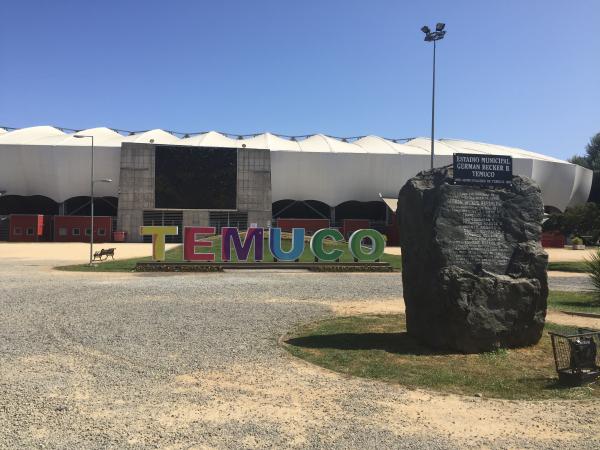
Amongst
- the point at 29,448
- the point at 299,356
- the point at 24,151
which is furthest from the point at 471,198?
the point at 24,151

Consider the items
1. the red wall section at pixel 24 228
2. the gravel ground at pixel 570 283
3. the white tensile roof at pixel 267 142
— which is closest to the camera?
the gravel ground at pixel 570 283

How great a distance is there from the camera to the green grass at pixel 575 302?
1480 cm

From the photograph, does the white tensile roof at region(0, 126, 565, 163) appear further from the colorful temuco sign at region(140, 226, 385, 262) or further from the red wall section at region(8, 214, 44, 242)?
the colorful temuco sign at region(140, 226, 385, 262)

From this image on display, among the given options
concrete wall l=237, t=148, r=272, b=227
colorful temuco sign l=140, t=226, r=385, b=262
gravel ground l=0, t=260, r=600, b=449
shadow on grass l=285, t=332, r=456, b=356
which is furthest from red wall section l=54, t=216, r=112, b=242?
shadow on grass l=285, t=332, r=456, b=356

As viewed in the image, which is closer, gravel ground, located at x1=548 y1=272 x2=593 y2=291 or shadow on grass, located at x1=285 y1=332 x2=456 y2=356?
shadow on grass, located at x1=285 y1=332 x2=456 y2=356

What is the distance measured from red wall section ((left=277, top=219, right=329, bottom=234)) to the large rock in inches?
2175

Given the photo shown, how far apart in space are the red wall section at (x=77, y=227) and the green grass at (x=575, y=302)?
56.6m

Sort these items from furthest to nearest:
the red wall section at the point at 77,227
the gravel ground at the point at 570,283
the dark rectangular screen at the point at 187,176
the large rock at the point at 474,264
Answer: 1. the red wall section at the point at 77,227
2. the dark rectangular screen at the point at 187,176
3. the gravel ground at the point at 570,283
4. the large rock at the point at 474,264

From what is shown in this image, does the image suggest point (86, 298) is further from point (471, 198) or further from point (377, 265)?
point (377, 265)

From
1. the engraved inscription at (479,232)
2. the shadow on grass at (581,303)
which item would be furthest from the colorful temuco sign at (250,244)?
the engraved inscription at (479,232)

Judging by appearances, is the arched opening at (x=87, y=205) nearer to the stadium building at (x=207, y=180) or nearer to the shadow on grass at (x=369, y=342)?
the stadium building at (x=207, y=180)

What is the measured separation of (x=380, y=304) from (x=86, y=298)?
9.11m

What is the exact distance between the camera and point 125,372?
759 centimetres

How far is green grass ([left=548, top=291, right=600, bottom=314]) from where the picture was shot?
14805mm
